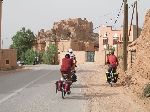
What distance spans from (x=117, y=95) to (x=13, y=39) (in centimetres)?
8710

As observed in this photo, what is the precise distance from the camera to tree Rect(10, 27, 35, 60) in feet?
334

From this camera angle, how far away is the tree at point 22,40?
334 feet

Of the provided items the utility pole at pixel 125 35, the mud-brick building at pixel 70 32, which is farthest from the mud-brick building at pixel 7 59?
the mud-brick building at pixel 70 32

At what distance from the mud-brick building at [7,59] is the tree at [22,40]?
45214 mm

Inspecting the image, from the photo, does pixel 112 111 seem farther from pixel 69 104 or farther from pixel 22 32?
pixel 22 32

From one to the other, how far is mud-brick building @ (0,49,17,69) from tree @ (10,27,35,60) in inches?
1780

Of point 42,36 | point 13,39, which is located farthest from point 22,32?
point 42,36

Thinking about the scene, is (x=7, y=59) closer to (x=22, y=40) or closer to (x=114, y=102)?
(x=114, y=102)

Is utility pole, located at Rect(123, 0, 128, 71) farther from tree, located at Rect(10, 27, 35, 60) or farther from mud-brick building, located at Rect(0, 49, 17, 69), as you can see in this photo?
tree, located at Rect(10, 27, 35, 60)

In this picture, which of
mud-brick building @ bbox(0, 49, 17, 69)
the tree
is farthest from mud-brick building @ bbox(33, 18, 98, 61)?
mud-brick building @ bbox(0, 49, 17, 69)

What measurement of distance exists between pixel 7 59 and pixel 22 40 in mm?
49844

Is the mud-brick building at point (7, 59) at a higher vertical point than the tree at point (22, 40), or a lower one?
lower

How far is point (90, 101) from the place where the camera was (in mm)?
15250

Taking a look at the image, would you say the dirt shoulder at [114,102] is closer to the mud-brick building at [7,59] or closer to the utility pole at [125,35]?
the utility pole at [125,35]
